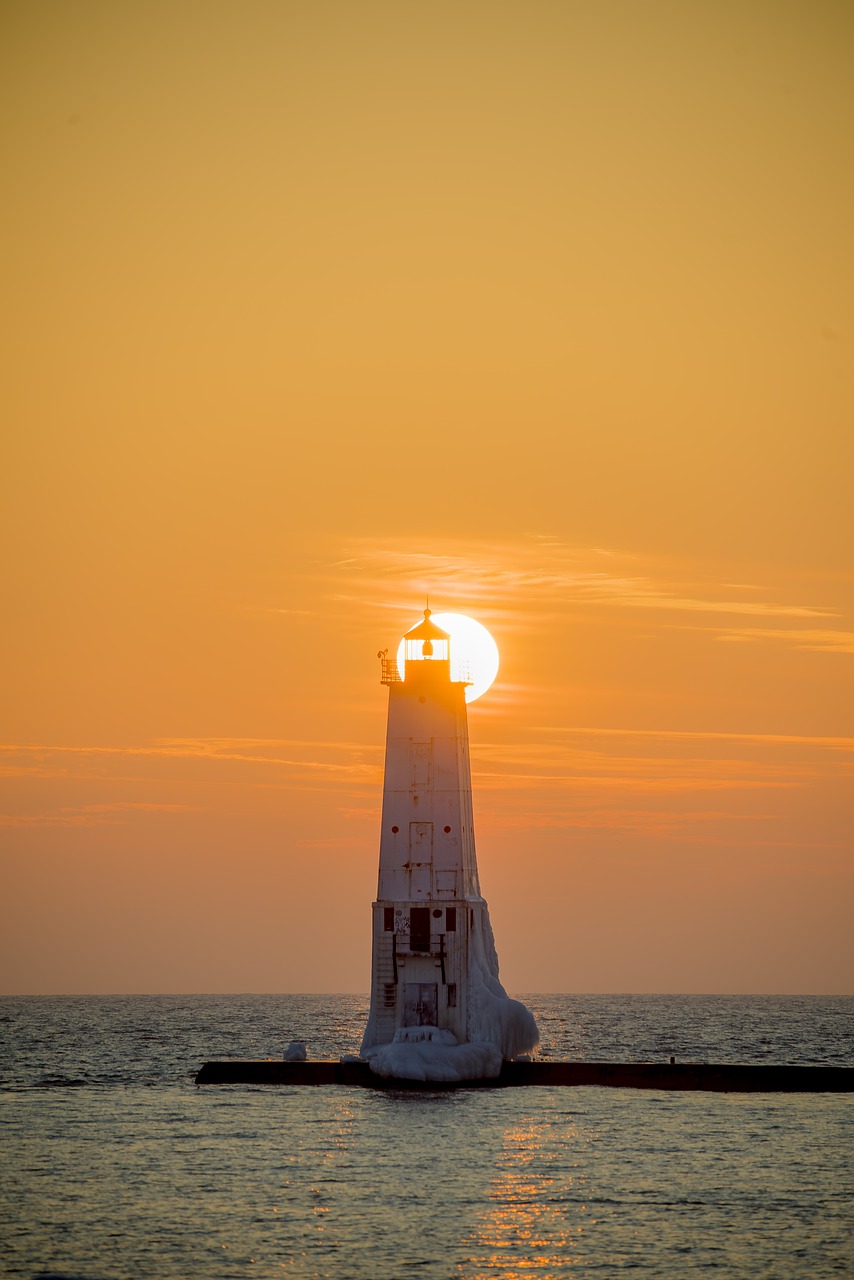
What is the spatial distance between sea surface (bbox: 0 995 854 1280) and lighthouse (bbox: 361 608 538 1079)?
6.63ft

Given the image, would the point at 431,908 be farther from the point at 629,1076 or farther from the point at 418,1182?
the point at 418,1182

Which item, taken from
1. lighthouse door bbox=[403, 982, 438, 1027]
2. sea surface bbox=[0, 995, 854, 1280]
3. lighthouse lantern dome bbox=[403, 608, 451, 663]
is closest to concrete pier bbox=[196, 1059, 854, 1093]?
sea surface bbox=[0, 995, 854, 1280]

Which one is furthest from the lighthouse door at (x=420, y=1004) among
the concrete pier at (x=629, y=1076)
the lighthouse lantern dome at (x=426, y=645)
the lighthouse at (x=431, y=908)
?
the lighthouse lantern dome at (x=426, y=645)

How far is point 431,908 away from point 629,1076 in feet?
38.0

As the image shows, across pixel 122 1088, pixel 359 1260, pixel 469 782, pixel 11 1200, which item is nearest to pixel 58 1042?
pixel 122 1088

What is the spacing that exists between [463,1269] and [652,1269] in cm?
440

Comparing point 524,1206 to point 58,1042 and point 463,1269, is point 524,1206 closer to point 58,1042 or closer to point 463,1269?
point 463,1269

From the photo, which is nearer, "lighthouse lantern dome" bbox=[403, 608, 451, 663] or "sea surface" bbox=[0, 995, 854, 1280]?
"sea surface" bbox=[0, 995, 854, 1280]

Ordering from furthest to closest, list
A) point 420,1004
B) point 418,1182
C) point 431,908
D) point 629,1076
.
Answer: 1. point 629,1076
2. point 431,908
3. point 420,1004
4. point 418,1182

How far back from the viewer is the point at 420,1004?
6662 cm

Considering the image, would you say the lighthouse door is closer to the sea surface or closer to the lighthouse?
the lighthouse

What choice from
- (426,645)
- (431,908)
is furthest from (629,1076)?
(426,645)

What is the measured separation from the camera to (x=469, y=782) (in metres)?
71.4

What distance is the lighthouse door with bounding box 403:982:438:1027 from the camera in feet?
218
